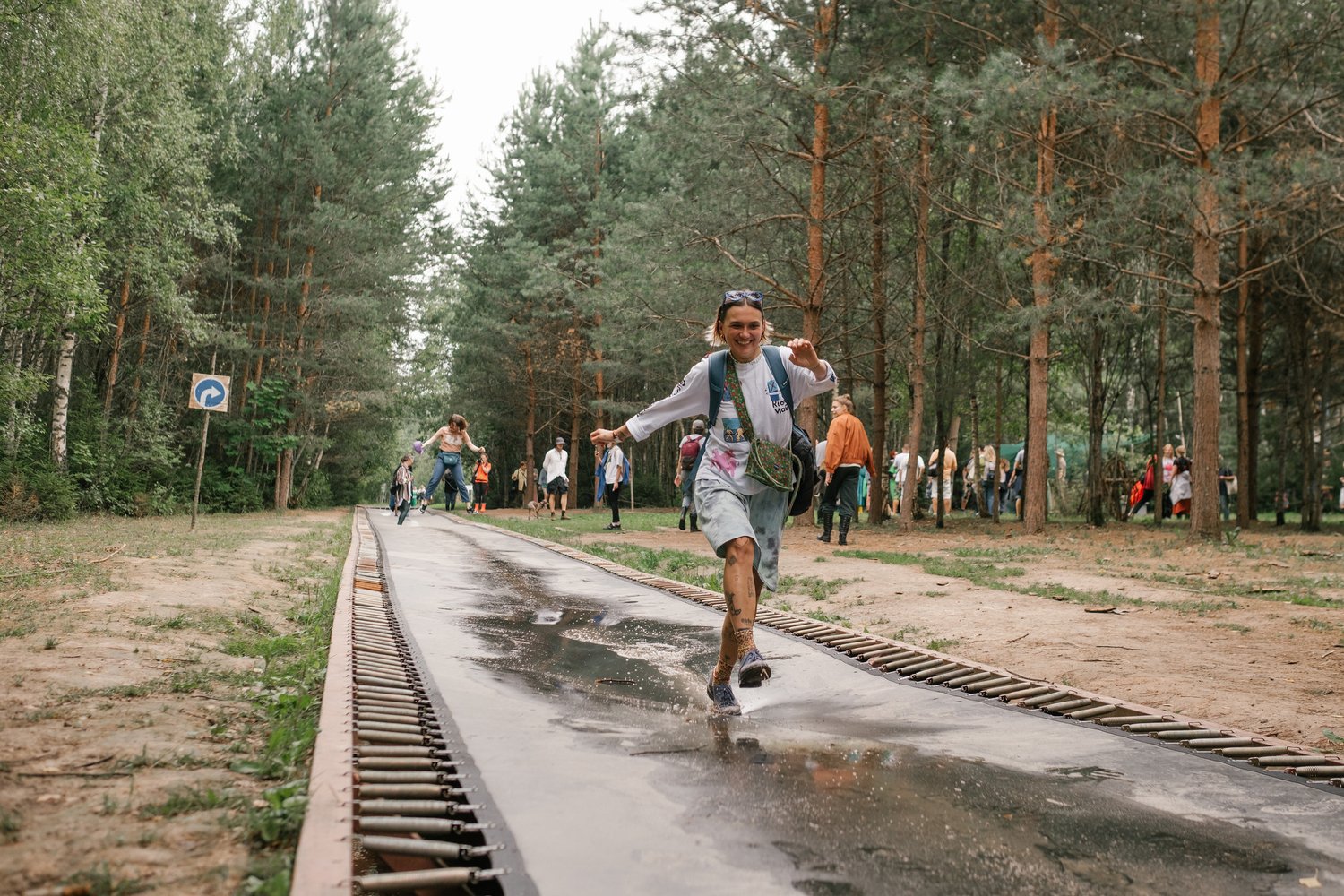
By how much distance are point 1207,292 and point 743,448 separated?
12425 mm

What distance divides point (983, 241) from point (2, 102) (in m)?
18.3

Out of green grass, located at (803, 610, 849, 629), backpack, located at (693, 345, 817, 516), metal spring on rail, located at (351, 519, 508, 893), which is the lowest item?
metal spring on rail, located at (351, 519, 508, 893)

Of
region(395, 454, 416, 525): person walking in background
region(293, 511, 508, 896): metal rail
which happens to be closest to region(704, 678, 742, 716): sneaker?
region(293, 511, 508, 896): metal rail

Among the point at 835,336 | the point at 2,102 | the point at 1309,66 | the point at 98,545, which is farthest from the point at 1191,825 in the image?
the point at 2,102

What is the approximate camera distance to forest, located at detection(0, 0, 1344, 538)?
1462 cm

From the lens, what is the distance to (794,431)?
507 cm

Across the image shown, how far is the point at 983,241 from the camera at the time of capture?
2214cm

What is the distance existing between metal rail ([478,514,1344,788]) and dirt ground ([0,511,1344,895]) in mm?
368

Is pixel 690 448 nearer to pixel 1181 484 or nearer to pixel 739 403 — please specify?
pixel 739 403

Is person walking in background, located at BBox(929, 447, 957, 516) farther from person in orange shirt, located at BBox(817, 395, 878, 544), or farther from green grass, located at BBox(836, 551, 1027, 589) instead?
green grass, located at BBox(836, 551, 1027, 589)

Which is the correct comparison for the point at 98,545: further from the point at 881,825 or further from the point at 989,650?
the point at 881,825

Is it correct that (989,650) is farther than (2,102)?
No

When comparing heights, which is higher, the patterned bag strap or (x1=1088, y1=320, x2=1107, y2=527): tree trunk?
(x1=1088, y1=320, x2=1107, y2=527): tree trunk

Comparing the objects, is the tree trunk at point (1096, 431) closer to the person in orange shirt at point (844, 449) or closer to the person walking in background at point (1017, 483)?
the person walking in background at point (1017, 483)
